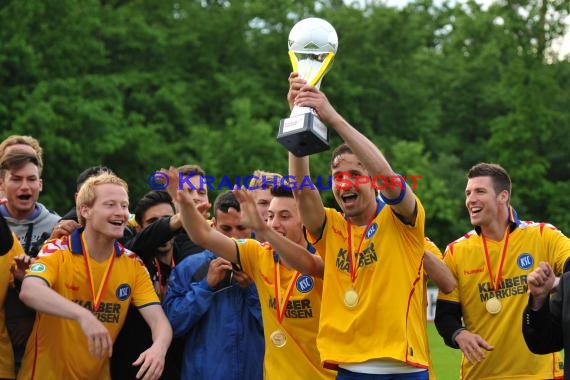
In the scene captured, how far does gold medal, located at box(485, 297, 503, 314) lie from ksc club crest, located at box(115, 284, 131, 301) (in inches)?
98.7

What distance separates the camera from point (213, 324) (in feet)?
22.5

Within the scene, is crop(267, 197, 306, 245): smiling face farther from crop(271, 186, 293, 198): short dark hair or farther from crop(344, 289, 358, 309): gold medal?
crop(344, 289, 358, 309): gold medal

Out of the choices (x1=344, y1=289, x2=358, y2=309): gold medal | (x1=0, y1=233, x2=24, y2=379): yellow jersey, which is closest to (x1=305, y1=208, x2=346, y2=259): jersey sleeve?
(x1=344, y1=289, x2=358, y2=309): gold medal

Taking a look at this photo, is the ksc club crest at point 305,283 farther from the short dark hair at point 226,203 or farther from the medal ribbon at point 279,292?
the short dark hair at point 226,203

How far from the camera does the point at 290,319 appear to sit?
6.43m

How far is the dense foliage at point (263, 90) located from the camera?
1140 inches

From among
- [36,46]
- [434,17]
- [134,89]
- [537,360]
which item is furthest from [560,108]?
[537,360]

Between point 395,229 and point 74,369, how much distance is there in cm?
234

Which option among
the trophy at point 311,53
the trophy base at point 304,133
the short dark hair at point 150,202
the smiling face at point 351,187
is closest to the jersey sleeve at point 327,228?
the smiling face at point 351,187

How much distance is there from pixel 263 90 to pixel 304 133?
104 feet

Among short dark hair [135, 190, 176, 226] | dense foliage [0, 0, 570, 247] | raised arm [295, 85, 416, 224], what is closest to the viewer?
raised arm [295, 85, 416, 224]

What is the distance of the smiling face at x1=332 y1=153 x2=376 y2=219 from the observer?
5832 millimetres

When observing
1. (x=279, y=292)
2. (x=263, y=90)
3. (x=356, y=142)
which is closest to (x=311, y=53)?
(x=356, y=142)

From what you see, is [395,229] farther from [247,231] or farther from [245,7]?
[245,7]
